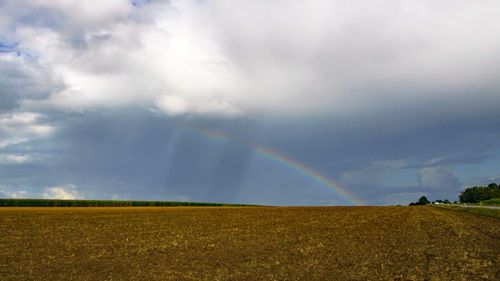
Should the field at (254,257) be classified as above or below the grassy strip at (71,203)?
below

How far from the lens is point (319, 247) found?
25.8m

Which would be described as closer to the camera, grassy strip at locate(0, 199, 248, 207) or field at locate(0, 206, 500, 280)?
field at locate(0, 206, 500, 280)

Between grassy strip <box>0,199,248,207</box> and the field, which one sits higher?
grassy strip <box>0,199,248,207</box>

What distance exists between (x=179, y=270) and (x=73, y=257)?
6.62 meters

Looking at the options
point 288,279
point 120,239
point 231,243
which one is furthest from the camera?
point 120,239

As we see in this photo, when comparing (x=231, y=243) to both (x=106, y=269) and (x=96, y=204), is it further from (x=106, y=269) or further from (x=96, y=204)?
(x=96, y=204)

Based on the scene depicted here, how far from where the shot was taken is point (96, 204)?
137000mm

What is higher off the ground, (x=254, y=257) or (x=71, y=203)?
(x=71, y=203)

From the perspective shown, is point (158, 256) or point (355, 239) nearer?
point (158, 256)

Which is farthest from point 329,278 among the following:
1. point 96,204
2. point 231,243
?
point 96,204

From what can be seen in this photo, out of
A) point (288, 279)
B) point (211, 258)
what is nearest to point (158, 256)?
point (211, 258)

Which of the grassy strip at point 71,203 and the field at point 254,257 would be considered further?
the grassy strip at point 71,203

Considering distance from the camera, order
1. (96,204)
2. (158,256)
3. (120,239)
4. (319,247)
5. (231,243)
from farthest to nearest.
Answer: (96,204) → (120,239) → (231,243) → (319,247) → (158,256)

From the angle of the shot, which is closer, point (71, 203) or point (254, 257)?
point (254, 257)
